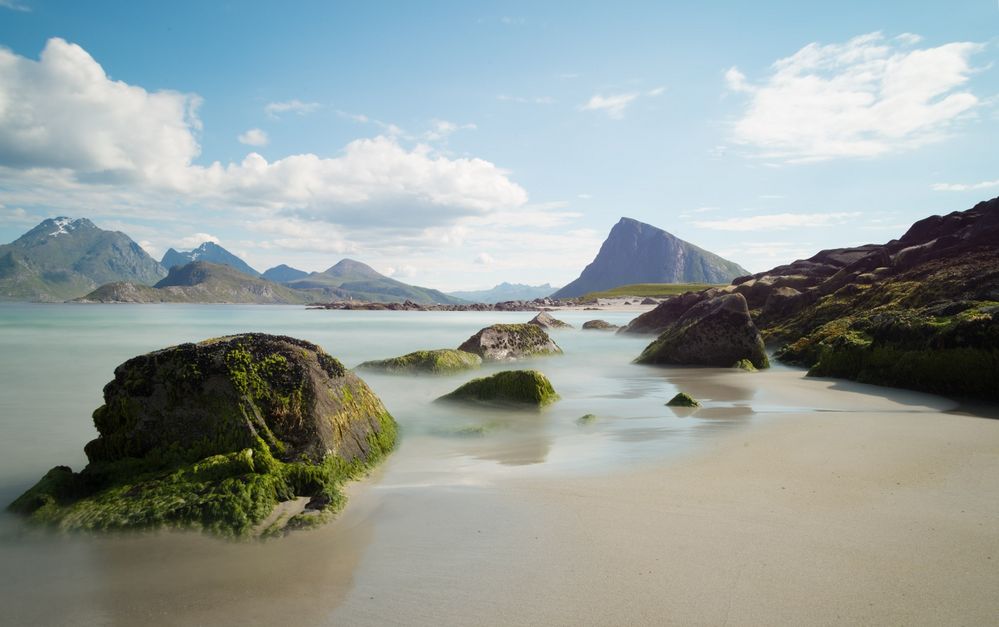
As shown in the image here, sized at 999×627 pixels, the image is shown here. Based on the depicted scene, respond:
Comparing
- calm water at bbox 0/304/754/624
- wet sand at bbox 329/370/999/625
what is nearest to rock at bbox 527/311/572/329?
calm water at bbox 0/304/754/624

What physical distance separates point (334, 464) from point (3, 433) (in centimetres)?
642

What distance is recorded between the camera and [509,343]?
19.0m

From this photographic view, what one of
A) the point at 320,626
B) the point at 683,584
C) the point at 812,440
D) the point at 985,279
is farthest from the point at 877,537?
the point at 985,279

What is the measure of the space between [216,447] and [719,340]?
44.7 feet

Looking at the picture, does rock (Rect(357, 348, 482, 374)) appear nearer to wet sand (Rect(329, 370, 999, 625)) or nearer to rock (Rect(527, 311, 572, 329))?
wet sand (Rect(329, 370, 999, 625))

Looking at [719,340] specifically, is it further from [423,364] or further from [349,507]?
[349,507]

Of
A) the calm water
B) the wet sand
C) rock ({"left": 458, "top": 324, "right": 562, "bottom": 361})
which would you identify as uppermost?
rock ({"left": 458, "top": 324, "right": 562, "bottom": 361})

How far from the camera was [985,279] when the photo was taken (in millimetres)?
13961

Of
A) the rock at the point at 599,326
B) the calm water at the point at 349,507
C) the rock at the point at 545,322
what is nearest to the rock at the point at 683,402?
the calm water at the point at 349,507

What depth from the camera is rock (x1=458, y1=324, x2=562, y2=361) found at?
59.0ft

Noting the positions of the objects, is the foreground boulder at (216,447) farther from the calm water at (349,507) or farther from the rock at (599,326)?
the rock at (599,326)

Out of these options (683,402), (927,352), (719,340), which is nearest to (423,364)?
(683,402)

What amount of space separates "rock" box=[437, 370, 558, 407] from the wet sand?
3.98 m

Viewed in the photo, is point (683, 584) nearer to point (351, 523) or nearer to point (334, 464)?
point (351, 523)
